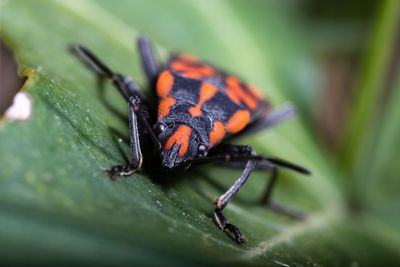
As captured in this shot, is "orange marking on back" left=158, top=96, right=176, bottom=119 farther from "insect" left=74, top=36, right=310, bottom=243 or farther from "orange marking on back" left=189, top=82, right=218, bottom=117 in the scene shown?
"orange marking on back" left=189, top=82, right=218, bottom=117

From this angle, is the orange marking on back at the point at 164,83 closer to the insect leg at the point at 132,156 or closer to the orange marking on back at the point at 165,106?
the orange marking on back at the point at 165,106

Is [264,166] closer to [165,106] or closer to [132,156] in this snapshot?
[165,106]

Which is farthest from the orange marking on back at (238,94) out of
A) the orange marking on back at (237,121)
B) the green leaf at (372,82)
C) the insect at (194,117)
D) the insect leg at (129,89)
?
the green leaf at (372,82)

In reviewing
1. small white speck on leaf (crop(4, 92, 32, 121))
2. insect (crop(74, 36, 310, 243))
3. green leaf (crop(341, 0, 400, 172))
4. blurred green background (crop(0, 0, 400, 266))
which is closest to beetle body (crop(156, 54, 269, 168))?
insect (crop(74, 36, 310, 243))

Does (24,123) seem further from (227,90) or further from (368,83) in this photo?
(368,83)

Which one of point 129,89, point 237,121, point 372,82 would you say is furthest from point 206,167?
point 372,82
